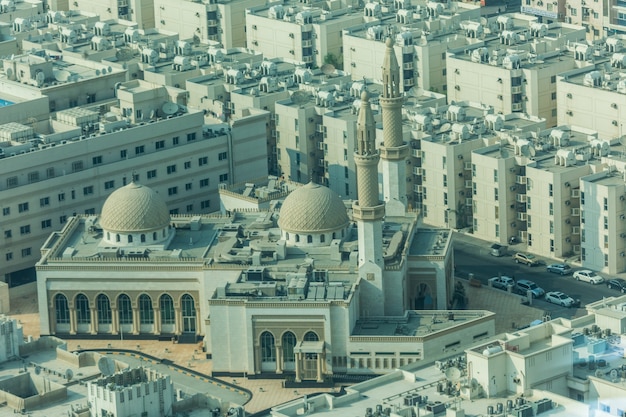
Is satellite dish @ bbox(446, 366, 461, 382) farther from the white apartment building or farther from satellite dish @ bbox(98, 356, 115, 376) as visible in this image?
satellite dish @ bbox(98, 356, 115, 376)

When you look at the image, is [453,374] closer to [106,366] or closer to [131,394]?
[131,394]

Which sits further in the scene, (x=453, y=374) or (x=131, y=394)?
(x=453, y=374)

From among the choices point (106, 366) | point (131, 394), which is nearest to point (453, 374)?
point (131, 394)

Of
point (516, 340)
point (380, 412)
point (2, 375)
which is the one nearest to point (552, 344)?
point (516, 340)

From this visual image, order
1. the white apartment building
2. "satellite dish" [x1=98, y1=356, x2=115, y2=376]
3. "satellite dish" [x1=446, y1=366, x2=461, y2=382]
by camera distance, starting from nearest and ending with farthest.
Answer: the white apartment building, "satellite dish" [x1=446, y1=366, x2=461, y2=382], "satellite dish" [x1=98, y1=356, x2=115, y2=376]

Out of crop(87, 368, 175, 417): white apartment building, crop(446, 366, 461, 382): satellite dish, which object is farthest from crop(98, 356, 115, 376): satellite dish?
crop(446, 366, 461, 382): satellite dish
